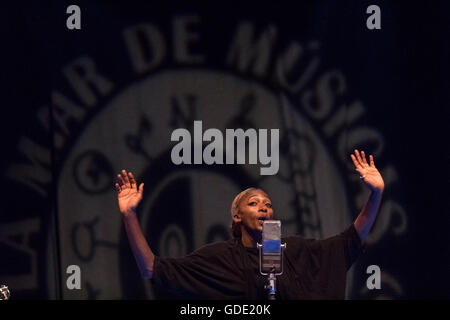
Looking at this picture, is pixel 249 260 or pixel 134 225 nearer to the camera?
pixel 134 225

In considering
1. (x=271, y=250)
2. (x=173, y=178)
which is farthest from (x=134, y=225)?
(x=173, y=178)

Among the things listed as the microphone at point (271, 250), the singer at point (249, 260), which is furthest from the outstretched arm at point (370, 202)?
the microphone at point (271, 250)

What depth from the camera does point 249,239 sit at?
→ 11.6 feet

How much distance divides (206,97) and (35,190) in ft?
3.89

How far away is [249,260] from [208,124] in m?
1.16

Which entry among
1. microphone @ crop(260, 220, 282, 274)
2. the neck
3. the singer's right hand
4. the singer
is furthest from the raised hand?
the singer's right hand

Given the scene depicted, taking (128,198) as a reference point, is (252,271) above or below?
below

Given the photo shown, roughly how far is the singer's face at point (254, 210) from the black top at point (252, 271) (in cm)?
12

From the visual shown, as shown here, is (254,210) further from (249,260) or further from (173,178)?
(173,178)

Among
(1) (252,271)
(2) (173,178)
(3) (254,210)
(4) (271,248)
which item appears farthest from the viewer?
(2) (173,178)

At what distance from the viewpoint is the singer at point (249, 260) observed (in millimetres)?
3326

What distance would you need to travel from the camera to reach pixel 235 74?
4348mm

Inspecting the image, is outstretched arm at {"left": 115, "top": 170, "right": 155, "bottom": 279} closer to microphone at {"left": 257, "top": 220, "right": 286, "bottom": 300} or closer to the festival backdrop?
microphone at {"left": 257, "top": 220, "right": 286, "bottom": 300}

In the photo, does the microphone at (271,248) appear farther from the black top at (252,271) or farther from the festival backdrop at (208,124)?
the festival backdrop at (208,124)
